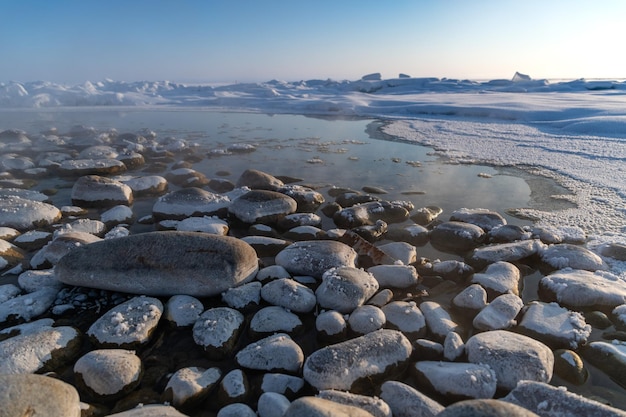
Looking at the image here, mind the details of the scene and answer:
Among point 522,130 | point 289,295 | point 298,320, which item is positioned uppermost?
point 522,130

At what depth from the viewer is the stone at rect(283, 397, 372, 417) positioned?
75.2 inches

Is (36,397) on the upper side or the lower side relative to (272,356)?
upper

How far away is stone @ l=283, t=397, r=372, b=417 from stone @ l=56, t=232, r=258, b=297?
1568 millimetres

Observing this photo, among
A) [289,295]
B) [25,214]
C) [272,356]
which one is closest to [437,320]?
[289,295]

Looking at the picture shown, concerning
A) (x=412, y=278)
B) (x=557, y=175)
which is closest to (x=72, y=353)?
(x=412, y=278)

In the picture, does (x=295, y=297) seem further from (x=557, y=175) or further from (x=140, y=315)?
(x=557, y=175)

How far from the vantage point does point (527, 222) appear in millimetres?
5234

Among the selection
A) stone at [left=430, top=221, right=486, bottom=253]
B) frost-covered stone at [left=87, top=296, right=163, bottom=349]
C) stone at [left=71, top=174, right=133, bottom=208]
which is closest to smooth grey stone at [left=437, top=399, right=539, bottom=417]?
frost-covered stone at [left=87, top=296, right=163, bottom=349]

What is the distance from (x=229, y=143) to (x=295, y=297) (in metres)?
8.97

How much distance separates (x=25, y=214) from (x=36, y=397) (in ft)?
12.0

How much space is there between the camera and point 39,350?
8.51 feet

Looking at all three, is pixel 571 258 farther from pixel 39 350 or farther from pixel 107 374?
pixel 39 350

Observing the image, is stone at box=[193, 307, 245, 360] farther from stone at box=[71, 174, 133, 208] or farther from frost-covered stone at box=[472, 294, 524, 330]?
stone at box=[71, 174, 133, 208]

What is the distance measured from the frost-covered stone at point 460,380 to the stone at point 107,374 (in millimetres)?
1832
